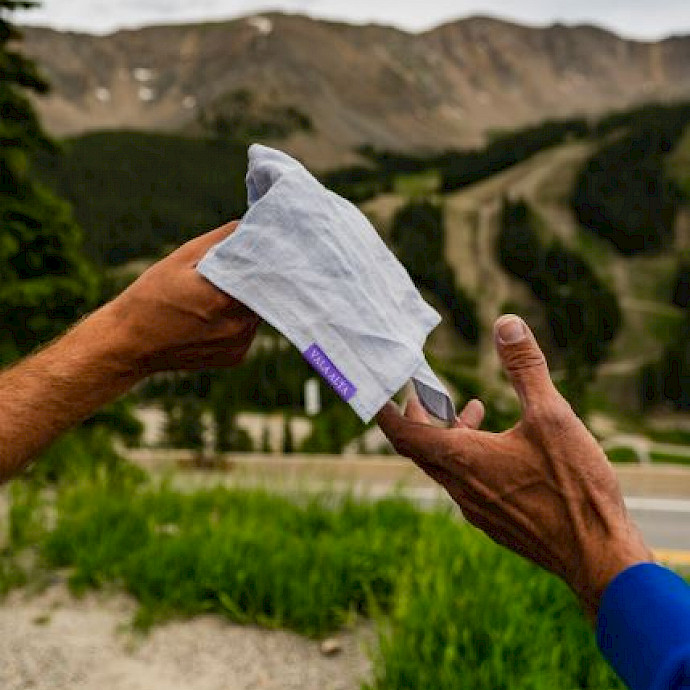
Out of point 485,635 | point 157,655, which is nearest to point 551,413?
point 485,635

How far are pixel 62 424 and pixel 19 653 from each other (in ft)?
9.29

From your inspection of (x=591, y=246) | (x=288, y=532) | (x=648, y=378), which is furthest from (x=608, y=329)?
(x=288, y=532)

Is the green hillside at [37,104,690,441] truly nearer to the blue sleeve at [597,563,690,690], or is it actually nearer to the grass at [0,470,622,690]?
the grass at [0,470,622,690]

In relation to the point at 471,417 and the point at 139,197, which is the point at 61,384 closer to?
the point at 471,417

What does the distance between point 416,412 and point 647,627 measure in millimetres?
572

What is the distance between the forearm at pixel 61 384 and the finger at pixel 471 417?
607 millimetres

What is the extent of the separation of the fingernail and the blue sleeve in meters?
0.40

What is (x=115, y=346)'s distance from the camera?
5.21ft

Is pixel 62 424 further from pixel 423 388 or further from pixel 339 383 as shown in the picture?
pixel 423 388

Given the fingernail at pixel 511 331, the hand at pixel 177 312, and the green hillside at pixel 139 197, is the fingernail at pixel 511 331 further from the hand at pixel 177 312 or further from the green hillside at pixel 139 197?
the green hillside at pixel 139 197

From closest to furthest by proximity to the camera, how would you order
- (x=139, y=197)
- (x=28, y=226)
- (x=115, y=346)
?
(x=115, y=346) → (x=28, y=226) → (x=139, y=197)

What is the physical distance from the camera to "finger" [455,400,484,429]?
1.75 meters

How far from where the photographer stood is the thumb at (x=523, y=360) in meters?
1.48

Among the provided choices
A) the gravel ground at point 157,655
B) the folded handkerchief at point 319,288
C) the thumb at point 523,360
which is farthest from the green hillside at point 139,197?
the thumb at point 523,360
